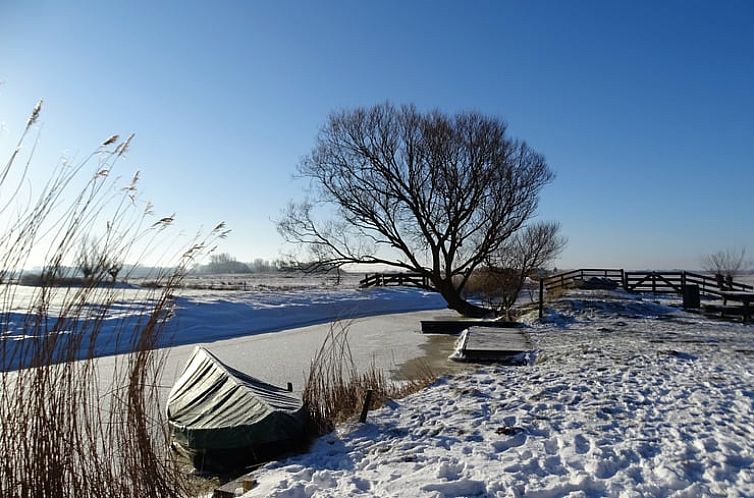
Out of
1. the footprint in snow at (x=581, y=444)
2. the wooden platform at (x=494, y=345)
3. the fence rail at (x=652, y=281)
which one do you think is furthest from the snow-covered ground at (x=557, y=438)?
the fence rail at (x=652, y=281)

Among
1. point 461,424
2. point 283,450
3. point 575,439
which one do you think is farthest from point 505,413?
point 283,450

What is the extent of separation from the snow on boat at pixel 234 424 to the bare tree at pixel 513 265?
1312 cm

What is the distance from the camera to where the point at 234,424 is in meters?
4.37

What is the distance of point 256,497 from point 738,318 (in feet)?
44.9

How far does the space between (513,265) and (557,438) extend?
48.7ft

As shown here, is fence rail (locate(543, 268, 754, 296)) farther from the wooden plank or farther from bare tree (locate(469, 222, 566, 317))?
the wooden plank

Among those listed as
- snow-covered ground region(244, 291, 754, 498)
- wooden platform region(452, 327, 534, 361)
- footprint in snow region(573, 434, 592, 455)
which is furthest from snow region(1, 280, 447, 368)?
footprint in snow region(573, 434, 592, 455)

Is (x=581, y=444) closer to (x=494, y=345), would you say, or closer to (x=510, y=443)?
(x=510, y=443)

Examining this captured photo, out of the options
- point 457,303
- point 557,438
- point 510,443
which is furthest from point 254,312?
point 557,438

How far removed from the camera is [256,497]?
122 inches

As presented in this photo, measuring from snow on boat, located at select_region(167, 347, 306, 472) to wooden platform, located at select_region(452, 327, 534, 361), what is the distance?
4.47 meters

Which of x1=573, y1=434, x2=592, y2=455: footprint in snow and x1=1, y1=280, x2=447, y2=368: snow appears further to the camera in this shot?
x1=1, y1=280, x2=447, y2=368: snow

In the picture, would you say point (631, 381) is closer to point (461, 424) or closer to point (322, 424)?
point (461, 424)

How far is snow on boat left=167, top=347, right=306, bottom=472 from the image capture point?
14.0 feet
